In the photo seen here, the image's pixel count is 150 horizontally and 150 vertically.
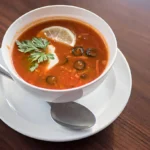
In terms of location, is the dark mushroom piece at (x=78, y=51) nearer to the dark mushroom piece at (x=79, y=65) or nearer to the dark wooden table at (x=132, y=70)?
the dark mushroom piece at (x=79, y=65)

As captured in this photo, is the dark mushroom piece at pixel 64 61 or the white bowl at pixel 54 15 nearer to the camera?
the white bowl at pixel 54 15

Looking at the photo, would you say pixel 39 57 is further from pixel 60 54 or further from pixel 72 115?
pixel 72 115

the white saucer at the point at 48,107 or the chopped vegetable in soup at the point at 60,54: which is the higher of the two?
Result: the chopped vegetable in soup at the point at 60,54

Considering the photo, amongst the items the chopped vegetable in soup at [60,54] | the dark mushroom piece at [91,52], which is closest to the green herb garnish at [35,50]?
the chopped vegetable in soup at [60,54]

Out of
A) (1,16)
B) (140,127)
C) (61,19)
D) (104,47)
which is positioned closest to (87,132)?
(140,127)

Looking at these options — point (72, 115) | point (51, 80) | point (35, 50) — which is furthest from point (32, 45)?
point (72, 115)
